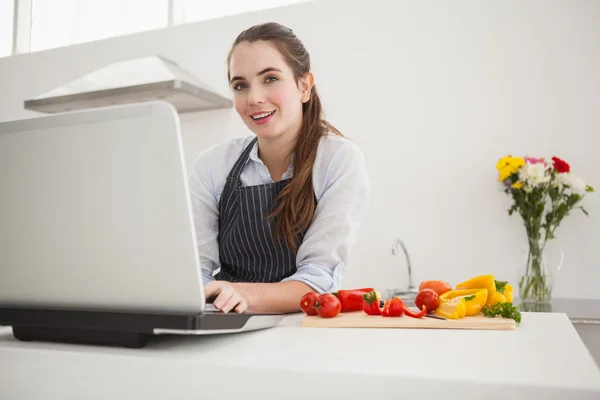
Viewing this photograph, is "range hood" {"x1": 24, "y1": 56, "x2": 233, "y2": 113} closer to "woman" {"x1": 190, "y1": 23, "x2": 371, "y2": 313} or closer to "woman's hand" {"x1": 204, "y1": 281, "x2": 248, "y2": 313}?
"woman" {"x1": 190, "y1": 23, "x2": 371, "y2": 313}

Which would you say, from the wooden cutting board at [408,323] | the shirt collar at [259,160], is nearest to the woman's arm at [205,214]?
the shirt collar at [259,160]

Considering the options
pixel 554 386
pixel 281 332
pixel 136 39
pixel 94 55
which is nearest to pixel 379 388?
pixel 554 386

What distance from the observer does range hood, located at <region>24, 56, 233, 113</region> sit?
2.99 metres

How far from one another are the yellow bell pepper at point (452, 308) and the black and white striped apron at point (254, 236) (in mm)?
530

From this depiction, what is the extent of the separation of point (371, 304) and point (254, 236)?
55 centimetres

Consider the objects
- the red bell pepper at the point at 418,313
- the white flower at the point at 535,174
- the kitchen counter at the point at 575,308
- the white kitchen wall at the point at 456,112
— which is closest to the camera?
the red bell pepper at the point at 418,313

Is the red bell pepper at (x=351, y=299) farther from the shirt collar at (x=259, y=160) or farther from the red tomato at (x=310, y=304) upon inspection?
the shirt collar at (x=259, y=160)

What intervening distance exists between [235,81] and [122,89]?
184cm

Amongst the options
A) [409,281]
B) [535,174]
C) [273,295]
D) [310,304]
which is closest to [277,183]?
[273,295]

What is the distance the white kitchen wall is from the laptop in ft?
7.15

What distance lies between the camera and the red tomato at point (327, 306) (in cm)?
95

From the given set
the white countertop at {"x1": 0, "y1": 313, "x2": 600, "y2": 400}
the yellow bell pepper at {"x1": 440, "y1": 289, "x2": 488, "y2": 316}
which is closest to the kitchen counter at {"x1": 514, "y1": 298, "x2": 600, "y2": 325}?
the yellow bell pepper at {"x1": 440, "y1": 289, "x2": 488, "y2": 316}

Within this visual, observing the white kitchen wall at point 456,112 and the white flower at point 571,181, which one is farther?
the white kitchen wall at point 456,112

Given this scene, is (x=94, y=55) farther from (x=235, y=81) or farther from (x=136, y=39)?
(x=235, y=81)
